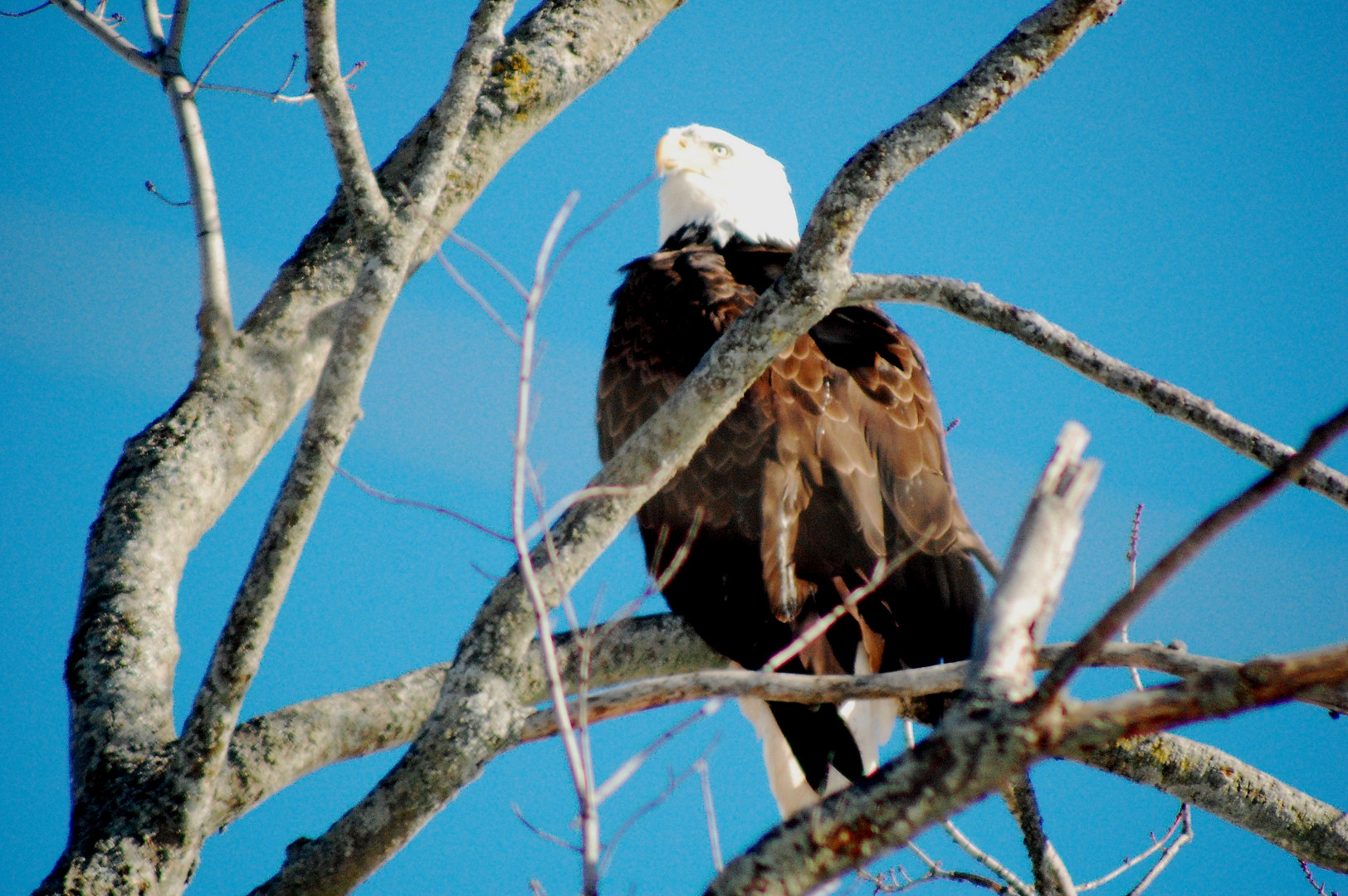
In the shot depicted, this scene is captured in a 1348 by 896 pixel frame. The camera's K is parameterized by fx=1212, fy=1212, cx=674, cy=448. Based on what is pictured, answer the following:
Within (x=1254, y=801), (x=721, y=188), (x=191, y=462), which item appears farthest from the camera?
(x=721, y=188)

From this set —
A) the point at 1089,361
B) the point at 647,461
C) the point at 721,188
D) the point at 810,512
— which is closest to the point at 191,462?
the point at 647,461

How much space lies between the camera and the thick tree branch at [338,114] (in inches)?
85.0

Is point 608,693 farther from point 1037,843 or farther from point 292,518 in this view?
point 1037,843

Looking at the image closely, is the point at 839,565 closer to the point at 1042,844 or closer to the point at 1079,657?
the point at 1042,844

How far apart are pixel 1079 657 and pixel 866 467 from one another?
2047 mm

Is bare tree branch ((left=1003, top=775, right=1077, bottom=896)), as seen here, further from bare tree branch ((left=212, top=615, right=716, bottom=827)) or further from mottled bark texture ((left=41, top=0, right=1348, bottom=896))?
bare tree branch ((left=212, top=615, right=716, bottom=827))

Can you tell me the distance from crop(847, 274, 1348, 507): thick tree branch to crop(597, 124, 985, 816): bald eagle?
Answer: 72cm

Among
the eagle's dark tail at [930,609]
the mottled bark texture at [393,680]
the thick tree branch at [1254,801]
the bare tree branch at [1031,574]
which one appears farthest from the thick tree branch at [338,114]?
the thick tree branch at [1254,801]

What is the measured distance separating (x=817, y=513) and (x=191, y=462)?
4.95ft

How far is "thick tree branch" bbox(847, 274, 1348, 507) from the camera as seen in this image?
1961mm

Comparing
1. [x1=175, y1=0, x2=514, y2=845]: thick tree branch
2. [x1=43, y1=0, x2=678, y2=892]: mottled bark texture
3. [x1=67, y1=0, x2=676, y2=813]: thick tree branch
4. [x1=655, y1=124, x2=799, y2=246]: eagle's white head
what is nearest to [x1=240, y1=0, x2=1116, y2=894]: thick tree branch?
[x1=175, y1=0, x2=514, y2=845]: thick tree branch

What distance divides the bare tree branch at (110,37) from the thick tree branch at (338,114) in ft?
2.48

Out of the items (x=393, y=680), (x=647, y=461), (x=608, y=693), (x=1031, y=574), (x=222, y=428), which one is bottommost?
(x=1031, y=574)

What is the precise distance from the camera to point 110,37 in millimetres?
2877
